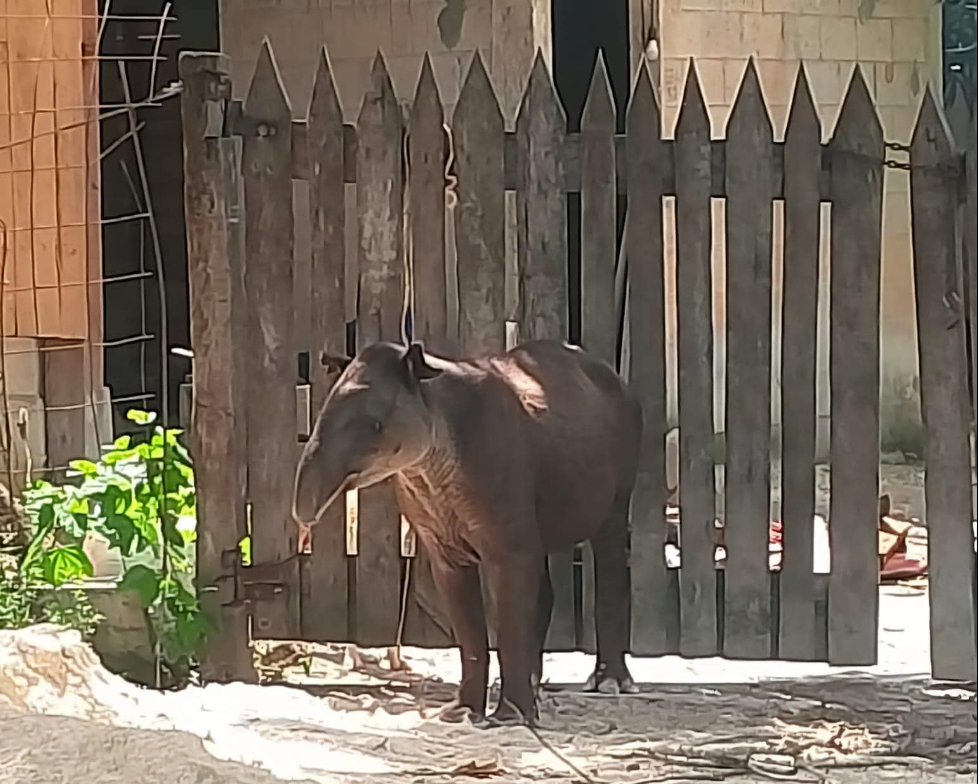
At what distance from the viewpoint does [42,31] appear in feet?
19.9

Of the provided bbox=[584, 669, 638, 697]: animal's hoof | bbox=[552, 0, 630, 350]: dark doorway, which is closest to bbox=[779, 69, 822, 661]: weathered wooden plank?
bbox=[584, 669, 638, 697]: animal's hoof

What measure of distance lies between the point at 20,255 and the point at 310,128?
1.83 m

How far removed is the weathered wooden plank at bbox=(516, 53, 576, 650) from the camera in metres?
4.75

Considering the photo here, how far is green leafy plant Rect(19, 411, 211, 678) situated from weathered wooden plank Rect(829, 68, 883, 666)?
197 cm

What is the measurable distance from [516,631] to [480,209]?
4.45 feet

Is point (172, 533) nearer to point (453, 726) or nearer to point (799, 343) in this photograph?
point (453, 726)

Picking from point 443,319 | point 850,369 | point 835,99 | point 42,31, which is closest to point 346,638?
point 443,319

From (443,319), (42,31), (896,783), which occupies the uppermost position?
(42,31)

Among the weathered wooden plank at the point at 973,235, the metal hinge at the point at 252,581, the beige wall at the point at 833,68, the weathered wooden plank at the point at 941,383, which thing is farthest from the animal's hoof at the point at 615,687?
the weathered wooden plank at the point at 973,235

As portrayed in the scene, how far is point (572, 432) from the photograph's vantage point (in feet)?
14.5

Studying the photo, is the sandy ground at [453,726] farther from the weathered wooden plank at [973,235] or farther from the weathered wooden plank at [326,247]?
the weathered wooden plank at [973,235]

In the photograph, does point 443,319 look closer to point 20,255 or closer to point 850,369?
point 850,369

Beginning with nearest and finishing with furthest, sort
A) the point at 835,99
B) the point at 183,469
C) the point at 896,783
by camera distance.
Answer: the point at 896,783 < the point at 183,469 < the point at 835,99

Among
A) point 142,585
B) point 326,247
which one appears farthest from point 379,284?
point 142,585
